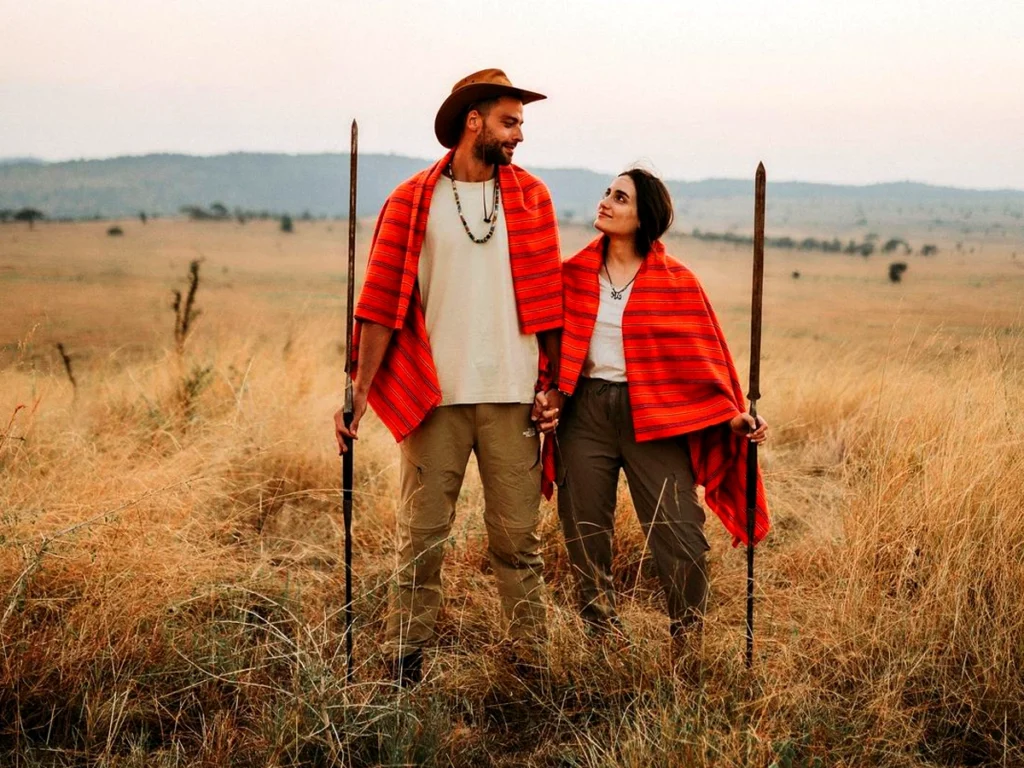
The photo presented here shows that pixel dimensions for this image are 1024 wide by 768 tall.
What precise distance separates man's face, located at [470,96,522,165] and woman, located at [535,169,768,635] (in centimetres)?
A: 40

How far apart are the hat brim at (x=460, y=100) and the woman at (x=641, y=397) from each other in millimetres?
463

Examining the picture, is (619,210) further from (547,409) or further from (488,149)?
(547,409)

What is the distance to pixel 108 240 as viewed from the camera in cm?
3055

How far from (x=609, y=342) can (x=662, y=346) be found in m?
0.19

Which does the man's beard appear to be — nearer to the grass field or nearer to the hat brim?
the hat brim

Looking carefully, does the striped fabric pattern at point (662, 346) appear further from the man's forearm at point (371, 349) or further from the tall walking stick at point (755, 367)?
the man's forearm at point (371, 349)

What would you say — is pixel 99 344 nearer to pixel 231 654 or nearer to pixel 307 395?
pixel 307 395

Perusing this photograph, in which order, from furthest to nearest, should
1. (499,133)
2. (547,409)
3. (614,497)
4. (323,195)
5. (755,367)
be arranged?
1. (323,195)
2. (614,497)
3. (547,409)
4. (499,133)
5. (755,367)

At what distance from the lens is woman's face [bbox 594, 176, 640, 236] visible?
3.30 metres

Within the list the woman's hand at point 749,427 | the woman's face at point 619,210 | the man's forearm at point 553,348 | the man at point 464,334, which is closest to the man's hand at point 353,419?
the man at point 464,334

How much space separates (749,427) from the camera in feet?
10.7

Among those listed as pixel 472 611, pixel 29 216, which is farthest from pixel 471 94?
pixel 29 216

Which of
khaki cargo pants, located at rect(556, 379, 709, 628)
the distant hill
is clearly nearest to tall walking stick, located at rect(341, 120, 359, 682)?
khaki cargo pants, located at rect(556, 379, 709, 628)

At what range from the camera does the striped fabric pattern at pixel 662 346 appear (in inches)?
128
